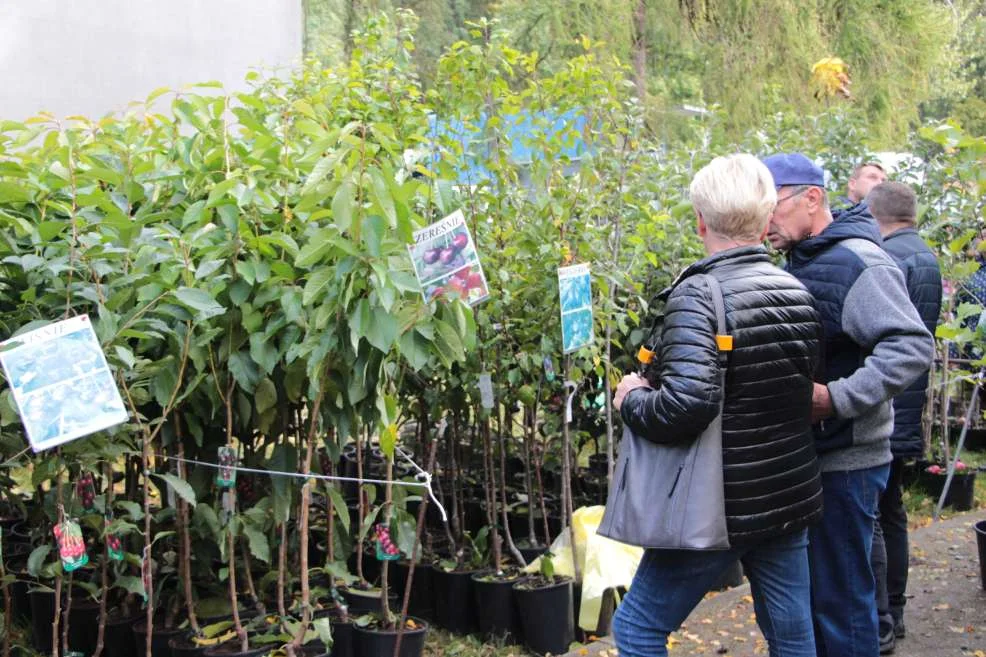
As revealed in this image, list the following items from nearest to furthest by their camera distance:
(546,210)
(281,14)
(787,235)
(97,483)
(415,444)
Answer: (787,235)
(97,483)
(546,210)
(415,444)
(281,14)

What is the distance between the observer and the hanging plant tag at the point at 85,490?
288 centimetres

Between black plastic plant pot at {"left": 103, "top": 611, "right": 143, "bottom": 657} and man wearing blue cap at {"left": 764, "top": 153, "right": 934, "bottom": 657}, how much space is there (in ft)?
7.96

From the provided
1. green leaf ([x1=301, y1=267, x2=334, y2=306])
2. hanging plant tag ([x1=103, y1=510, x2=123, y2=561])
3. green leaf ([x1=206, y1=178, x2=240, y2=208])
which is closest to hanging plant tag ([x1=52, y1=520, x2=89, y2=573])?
hanging plant tag ([x1=103, y1=510, x2=123, y2=561])

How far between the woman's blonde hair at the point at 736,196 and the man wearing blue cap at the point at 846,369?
→ 0.56 m

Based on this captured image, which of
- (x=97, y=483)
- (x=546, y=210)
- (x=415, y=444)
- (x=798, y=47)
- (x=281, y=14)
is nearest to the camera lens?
(x=97, y=483)

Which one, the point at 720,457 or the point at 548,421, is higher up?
the point at 720,457

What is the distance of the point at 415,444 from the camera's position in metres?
5.30

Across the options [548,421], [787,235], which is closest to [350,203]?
[787,235]

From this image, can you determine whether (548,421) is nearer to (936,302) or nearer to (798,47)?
(936,302)

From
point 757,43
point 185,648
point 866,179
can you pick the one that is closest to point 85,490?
point 185,648

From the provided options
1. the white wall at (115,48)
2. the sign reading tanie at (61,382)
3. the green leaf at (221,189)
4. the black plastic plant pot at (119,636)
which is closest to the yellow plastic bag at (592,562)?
the black plastic plant pot at (119,636)

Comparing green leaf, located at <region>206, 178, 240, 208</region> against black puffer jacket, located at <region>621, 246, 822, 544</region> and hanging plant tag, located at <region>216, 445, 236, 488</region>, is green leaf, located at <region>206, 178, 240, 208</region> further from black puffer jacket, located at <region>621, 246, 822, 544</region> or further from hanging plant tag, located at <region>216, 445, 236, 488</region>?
black puffer jacket, located at <region>621, 246, 822, 544</region>

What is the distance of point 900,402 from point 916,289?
544 mm

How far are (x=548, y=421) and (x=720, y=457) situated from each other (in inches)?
93.8
